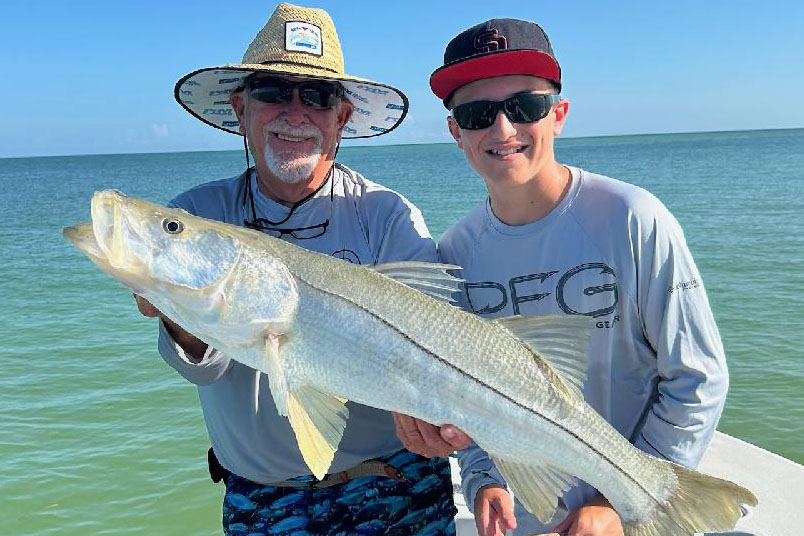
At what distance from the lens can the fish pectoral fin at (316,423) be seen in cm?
257

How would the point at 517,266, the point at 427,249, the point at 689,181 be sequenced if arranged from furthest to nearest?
the point at 689,181, the point at 427,249, the point at 517,266

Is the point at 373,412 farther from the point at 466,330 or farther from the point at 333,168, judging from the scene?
the point at 333,168

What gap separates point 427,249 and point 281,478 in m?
1.34

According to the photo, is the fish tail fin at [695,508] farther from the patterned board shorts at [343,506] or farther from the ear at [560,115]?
the ear at [560,115]

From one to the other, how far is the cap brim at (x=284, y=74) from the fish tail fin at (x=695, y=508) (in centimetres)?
243

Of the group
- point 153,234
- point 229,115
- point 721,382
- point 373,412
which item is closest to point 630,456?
point 721,382

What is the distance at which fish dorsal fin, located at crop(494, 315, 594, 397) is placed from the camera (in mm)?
2764

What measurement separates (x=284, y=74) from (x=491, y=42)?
108 centimetres

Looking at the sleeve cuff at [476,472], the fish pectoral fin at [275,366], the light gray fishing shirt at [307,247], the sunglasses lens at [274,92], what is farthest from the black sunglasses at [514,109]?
the sleeve cuff at [476,472]

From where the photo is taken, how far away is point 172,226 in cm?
235

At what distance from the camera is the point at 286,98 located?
355cm

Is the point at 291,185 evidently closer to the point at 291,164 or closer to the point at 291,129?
the point at 291,164

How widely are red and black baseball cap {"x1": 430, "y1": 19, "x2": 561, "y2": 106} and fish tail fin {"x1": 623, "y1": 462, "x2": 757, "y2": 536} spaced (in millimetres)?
1778

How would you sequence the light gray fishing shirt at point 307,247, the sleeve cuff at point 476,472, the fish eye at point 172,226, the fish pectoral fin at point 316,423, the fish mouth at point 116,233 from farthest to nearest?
the light gray fishing shirt at point 307,247 → the sleeve cuff at point 476,472 → the fish pectoral fin at point 316,423 → the fish eye at point 172,226 → the fish mouth at point 116,233
